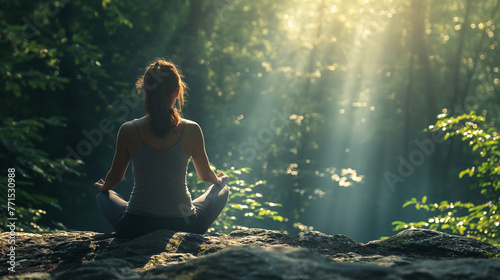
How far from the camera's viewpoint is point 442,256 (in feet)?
11.2

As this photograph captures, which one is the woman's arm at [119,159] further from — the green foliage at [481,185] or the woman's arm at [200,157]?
the green foliage at [481,185]

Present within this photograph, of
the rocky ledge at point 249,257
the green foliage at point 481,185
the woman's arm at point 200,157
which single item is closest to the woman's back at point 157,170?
the woman's arm at point 200,157

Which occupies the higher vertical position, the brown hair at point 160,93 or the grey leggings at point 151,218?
the brown hair at point 160,93

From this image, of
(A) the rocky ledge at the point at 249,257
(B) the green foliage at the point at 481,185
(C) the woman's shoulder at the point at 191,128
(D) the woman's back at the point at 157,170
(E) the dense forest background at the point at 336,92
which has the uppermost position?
(E) the dense forest background at the point at 336,92

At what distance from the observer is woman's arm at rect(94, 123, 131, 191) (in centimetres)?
362

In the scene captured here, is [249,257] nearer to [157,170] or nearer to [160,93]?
[157,170]

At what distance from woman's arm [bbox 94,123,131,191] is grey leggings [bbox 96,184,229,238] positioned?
155 mm

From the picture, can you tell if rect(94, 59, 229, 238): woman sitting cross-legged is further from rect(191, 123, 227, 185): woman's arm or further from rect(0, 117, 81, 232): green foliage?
rect(0, 117, 81, 232): green foliage

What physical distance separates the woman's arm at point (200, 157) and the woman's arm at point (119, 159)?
550mm

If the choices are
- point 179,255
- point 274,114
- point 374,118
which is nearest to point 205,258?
point 179,255

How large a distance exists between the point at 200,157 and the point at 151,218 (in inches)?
25.9

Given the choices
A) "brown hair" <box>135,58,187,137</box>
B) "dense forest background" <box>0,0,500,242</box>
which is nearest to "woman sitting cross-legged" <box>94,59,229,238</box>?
"brown hair" <box>135,58,187,137</box>

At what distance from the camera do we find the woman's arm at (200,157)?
12.4 ft

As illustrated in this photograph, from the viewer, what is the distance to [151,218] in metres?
3.71
